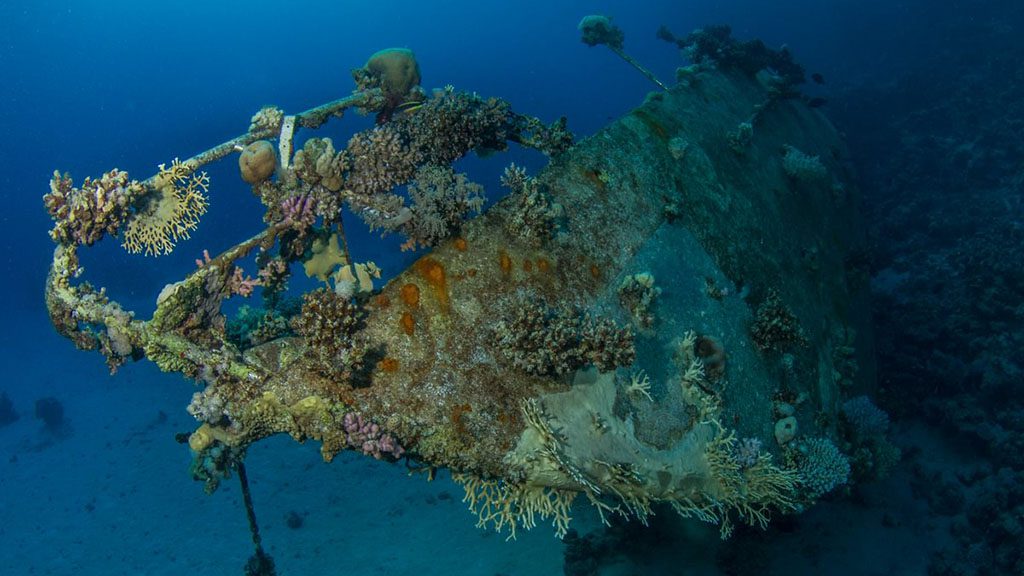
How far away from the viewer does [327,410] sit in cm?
633

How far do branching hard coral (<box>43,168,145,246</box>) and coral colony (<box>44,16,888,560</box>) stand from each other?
0.03m

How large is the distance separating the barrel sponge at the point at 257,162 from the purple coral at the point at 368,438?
3505 millimetres

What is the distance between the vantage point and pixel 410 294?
684cm

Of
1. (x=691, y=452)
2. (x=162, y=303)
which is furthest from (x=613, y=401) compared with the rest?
(x=162, y=303)

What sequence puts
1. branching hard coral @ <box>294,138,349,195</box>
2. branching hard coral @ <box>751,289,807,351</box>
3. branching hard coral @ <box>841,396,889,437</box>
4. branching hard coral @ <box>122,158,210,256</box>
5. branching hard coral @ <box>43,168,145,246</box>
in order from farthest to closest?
branching hard coral @ <box>841,396,889,437</box> → branching hard coral @ <box>751,289,807,351</box> → branching hard coral @ <box>294,138,349,195</box> → branching hard coral @ <box>122,158,210,256</box> → branching hard coral @ <box>43,168,145,246</box>

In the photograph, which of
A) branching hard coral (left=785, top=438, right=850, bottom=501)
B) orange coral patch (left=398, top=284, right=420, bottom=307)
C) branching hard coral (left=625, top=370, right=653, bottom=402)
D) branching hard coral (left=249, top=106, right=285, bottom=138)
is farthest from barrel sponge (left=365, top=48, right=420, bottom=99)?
branching hard coral (left=785, top=438, right=850, bottom=501)

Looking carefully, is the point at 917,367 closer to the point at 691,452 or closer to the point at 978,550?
the point at 978,550

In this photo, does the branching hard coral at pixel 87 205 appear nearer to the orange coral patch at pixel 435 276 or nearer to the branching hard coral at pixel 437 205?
the branching hard coral at pixel 437 205

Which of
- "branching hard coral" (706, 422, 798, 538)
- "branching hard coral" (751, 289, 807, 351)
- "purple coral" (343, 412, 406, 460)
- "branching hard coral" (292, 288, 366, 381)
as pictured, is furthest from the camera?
"branching hard coral" (751, 289, 807, 351)

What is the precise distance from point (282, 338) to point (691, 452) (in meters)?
5.39

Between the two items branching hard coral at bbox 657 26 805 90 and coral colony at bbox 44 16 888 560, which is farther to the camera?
branching hard coral at bbox 657 26 805 90

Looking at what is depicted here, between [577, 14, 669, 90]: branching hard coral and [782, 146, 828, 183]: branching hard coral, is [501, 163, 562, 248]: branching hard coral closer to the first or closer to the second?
[782, 146, 828, 183]: branching hard coral

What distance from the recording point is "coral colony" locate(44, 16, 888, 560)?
6469 millimetres

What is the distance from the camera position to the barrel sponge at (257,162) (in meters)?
7.30
